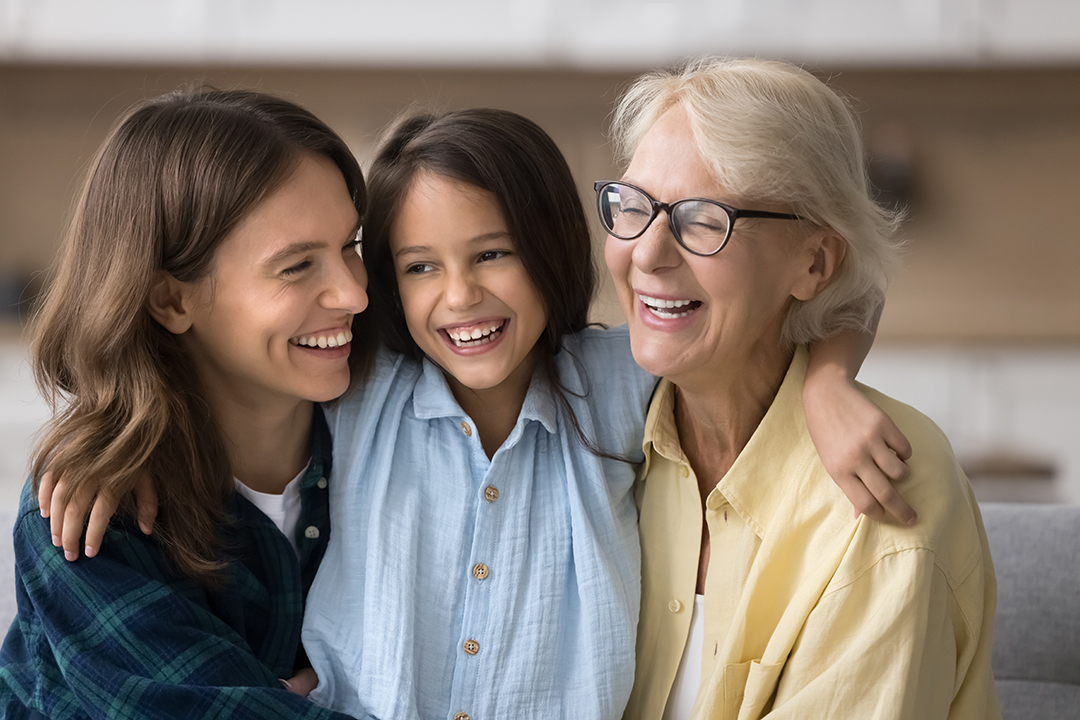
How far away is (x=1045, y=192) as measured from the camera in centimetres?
393

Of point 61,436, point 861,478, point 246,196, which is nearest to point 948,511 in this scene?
point 861,478

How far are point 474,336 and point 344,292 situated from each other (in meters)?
0.22

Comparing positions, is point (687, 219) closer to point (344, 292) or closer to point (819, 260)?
point (819, 260)

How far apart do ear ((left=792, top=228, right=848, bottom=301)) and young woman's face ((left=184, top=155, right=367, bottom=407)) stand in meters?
0.68

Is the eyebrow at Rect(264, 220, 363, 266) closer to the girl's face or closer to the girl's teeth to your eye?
the girl's face

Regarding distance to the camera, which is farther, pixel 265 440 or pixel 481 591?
pixel 265 440

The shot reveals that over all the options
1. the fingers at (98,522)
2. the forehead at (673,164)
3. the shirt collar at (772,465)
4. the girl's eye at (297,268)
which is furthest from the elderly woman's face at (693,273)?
the fingers at (98,522)

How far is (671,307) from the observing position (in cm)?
136

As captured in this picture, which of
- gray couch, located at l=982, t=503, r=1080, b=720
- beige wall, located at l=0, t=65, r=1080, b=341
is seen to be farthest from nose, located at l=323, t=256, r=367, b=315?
beige wall, located at l=0, t=65, r=1080, b=341

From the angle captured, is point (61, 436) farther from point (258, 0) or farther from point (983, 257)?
point (983, 257)

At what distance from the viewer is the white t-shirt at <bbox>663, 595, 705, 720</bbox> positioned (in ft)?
4.62

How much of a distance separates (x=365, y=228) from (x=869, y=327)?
2.90 ft

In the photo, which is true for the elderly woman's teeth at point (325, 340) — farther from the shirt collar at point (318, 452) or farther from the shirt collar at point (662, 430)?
the shirt collar at point (662, 430)

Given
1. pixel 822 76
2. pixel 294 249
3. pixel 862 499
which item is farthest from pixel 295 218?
pixel 822 76
